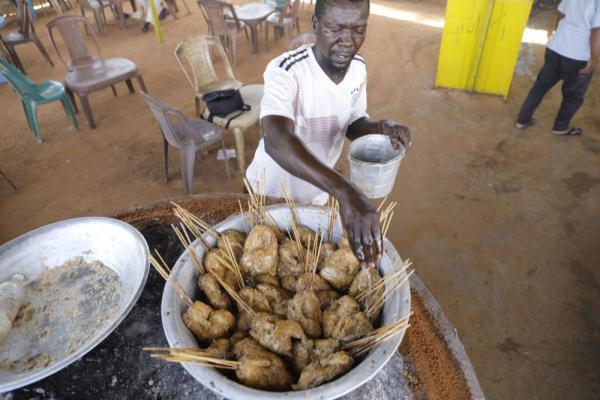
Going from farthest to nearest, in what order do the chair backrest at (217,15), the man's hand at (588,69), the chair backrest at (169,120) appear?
the chair backrest at (217,15)
the man's hand at (588,69)
the chair backrest at (169,120)

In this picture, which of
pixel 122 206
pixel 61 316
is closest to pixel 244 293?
pixel 61 316

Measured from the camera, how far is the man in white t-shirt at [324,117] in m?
1.09

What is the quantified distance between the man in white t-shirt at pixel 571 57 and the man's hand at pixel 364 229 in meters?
3.99

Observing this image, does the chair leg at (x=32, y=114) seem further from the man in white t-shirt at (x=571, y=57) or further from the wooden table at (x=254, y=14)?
the man in white t-shirt at (x=571, y=57)

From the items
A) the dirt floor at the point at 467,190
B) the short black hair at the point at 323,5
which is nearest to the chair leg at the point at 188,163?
the dirt floor at the point at 467,190

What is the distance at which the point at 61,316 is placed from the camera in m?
1.50

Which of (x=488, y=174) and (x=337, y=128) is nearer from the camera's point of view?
(x=337, y=128)

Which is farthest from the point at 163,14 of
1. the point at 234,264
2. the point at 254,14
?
the point at 234,264

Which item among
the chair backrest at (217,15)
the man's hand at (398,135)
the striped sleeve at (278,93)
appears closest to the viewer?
the striped sleeve at (278,93)

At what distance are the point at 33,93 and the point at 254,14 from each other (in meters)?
3.83

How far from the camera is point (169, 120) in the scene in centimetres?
350

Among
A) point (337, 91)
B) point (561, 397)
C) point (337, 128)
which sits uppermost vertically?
point (337, 91)

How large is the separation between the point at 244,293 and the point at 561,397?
2383mm

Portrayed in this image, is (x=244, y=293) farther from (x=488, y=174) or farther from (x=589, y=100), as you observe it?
(x=589, y=100)
